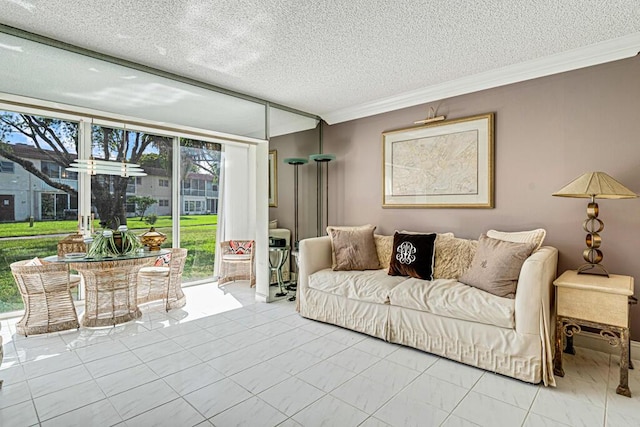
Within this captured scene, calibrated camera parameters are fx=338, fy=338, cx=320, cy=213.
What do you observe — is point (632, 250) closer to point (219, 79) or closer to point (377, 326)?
point (377, 326)

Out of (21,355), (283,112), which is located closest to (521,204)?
(283,112)

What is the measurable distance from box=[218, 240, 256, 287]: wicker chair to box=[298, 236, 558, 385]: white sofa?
1717 millimetres

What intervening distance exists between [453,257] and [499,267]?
2.15ft

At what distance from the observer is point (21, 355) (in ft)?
8.86

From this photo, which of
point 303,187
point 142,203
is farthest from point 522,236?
point 142,203

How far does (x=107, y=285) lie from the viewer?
343cm

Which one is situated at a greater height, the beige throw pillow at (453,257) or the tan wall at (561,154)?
the tan wall at (561,154)

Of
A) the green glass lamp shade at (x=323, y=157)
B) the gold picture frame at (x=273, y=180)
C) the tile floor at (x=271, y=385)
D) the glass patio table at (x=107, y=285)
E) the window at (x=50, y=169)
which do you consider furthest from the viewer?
the gold picture frame at (x=273, y=180)

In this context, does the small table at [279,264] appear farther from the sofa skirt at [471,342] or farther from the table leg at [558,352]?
the table leg at [558,352]

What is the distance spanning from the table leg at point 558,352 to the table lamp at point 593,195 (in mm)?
543

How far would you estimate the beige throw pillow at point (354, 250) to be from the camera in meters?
3.60

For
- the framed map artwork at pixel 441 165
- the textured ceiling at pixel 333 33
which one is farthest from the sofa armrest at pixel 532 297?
the textured ceiling at pixel 333 33

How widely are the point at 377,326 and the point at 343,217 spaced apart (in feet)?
6.37

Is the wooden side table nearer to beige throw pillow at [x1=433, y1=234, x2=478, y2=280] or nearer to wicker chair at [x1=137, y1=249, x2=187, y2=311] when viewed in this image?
beige throw pillow at [x1=433, y1=234, x2=478, y2=280]
